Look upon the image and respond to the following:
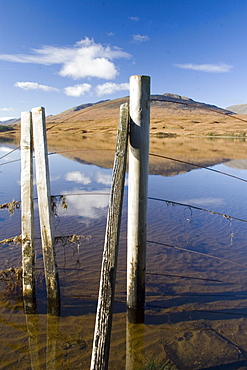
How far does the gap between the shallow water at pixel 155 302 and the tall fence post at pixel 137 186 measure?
54cm

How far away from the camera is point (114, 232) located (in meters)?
3.02

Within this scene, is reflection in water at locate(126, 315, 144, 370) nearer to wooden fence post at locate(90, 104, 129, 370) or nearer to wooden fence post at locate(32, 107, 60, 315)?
wooden fence post at locate(90, 104, 129, 370)

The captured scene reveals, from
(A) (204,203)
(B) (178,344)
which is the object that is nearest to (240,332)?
(B) (178,344)

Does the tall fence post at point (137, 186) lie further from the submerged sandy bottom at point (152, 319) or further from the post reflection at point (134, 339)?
the submerged sandy bottom at point (152, 319)

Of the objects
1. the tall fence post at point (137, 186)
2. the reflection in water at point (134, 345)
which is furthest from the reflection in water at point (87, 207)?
the reflection in water at point (134, 345)

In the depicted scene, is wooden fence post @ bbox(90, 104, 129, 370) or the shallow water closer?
wooden fence post @ bbox(90, 104, 129, 370)

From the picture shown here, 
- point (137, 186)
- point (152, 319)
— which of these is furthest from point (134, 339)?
point (137, 186)

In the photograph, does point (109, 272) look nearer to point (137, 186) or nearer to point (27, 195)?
point (137, 186)

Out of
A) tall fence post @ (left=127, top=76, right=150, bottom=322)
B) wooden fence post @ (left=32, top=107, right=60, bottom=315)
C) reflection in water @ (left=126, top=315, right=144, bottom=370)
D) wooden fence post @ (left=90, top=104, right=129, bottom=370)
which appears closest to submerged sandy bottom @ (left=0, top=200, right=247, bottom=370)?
reflection in water @ (left=126, top=315, right=144, bottom=370)

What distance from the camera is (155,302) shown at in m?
4.69

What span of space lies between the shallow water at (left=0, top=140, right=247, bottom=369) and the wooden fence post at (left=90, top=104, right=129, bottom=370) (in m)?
0.91

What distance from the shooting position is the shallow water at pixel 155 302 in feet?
12.0

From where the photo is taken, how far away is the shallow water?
367 cm

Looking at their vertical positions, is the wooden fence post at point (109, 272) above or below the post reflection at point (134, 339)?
above
